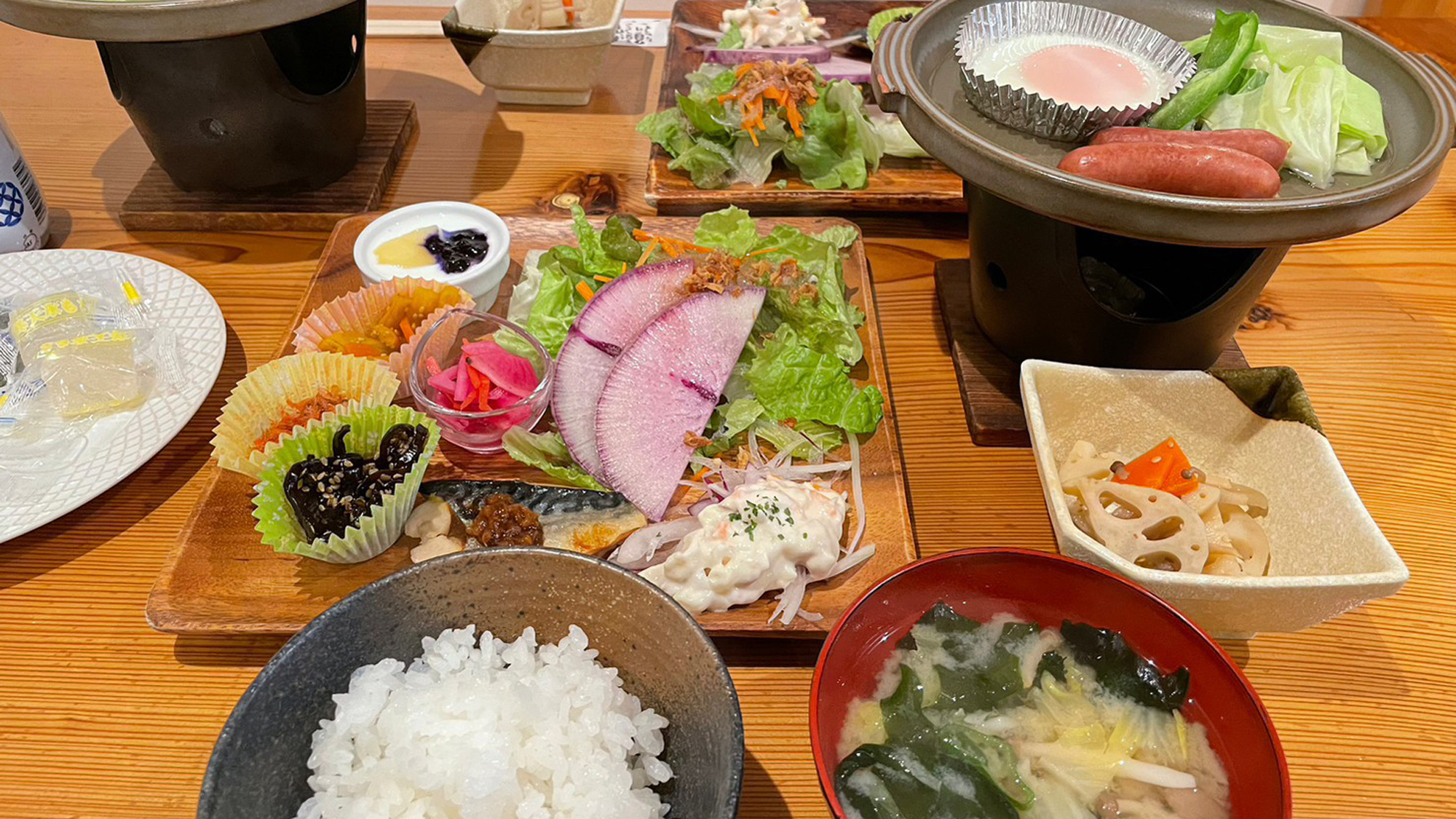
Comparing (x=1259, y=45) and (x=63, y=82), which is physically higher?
(x=1259, y=45)

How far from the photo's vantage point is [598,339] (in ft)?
6.10

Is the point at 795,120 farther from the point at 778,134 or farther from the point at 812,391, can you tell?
the point at 812,391

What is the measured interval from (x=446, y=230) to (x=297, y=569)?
1.00 meters

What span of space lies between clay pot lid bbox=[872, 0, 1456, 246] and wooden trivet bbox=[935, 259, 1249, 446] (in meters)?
0.44

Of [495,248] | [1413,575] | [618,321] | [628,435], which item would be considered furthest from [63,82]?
[1413,575]

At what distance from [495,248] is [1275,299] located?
6.56ft

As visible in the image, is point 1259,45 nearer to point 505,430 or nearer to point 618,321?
point 618,321

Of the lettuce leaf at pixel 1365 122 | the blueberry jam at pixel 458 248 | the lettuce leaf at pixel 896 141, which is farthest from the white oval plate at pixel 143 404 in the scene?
the lettuce leaf at pixel 1365 122

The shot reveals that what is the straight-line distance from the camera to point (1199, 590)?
1209 millimetres

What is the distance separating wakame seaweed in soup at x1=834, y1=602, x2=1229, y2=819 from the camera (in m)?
1.00

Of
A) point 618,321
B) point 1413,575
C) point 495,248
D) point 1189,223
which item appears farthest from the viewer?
point 495,248

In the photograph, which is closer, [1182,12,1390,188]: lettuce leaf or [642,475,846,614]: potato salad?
[642,475,846,614]: potato salad

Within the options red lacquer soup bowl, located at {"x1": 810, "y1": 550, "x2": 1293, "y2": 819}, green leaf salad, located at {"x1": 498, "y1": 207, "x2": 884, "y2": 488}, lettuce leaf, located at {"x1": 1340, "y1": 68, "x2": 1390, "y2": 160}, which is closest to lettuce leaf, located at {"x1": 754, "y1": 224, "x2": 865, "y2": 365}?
green leaf salad, located at {"x1": 498, "y1": 207, "x2": 884, "y2": 488}

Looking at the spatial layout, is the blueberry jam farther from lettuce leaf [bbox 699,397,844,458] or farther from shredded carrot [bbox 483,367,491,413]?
lettuce leaf [bbox 699,397,844,458]
